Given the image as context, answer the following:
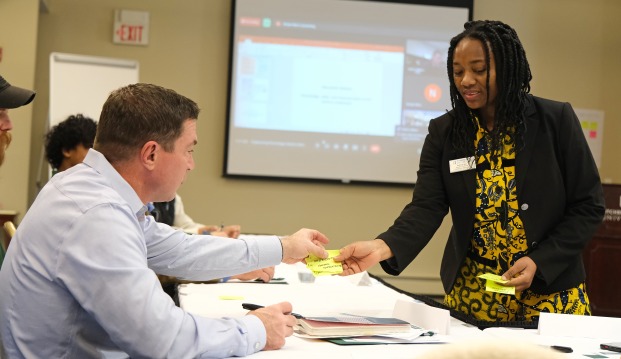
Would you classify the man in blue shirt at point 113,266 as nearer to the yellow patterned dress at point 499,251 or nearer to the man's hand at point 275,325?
the man's hand at point 275,325

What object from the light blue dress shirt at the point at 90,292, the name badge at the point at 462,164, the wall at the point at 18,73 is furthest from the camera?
the wall at the point at 18,73

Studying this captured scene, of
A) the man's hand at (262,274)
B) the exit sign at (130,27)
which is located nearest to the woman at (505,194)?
the man's hand at (262,274)

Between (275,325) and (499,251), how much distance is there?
0.87 meters

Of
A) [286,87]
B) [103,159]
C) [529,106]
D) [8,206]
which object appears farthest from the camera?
[286,87]

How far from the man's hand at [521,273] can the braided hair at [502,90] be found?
38 centimetres

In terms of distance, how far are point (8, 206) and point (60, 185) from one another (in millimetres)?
4520

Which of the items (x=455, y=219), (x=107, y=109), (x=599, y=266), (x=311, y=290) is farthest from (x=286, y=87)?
(x=107, y=109)

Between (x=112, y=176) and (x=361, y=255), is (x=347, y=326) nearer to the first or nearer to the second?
(x=361, y=255)

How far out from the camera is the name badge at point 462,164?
90.6 inches

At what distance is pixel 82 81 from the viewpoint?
230 inches

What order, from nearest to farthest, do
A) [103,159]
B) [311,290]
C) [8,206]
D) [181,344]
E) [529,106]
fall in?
[181,344] < [103,159] < [529,106] < [311,290] < [8,206]

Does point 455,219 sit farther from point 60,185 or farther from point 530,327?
point 60,185

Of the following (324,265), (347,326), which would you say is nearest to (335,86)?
(324,265)

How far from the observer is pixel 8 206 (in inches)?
225
